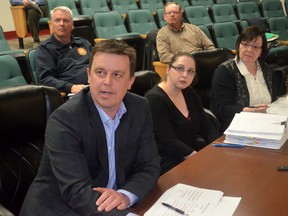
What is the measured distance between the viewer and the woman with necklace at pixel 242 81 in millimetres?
2459

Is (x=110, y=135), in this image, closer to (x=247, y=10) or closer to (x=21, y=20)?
(x=21, y=20)

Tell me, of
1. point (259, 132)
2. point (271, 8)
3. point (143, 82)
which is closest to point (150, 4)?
point (271, 8)

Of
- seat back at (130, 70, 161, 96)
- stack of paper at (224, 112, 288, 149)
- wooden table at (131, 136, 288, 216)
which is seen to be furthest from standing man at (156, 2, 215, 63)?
wooden table at (131, 136, 288, 216)

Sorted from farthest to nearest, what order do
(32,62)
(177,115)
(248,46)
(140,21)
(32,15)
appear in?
(32,15) → (140,21) → (32,62) → (248,46) → (177,115)

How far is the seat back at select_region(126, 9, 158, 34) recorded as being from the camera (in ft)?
17.5

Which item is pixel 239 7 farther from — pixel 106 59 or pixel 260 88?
pixel 106 59

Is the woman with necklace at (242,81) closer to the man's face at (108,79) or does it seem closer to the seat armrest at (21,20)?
the man's face at (108,79)

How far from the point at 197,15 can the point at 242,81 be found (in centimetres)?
389

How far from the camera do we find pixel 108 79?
1.32 meters

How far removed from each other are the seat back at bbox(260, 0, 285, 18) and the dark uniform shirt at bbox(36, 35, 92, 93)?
5.39 metres

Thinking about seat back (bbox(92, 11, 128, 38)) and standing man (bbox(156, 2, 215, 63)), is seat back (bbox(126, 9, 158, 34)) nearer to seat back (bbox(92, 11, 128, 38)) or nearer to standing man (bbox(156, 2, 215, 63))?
seat back (bbox(92, 11, 128, 38))

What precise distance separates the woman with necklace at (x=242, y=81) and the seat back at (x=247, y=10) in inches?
187

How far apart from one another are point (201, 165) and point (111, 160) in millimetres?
364

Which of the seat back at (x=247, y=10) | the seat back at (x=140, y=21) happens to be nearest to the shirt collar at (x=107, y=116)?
the seat back at (x=140, y=21)
